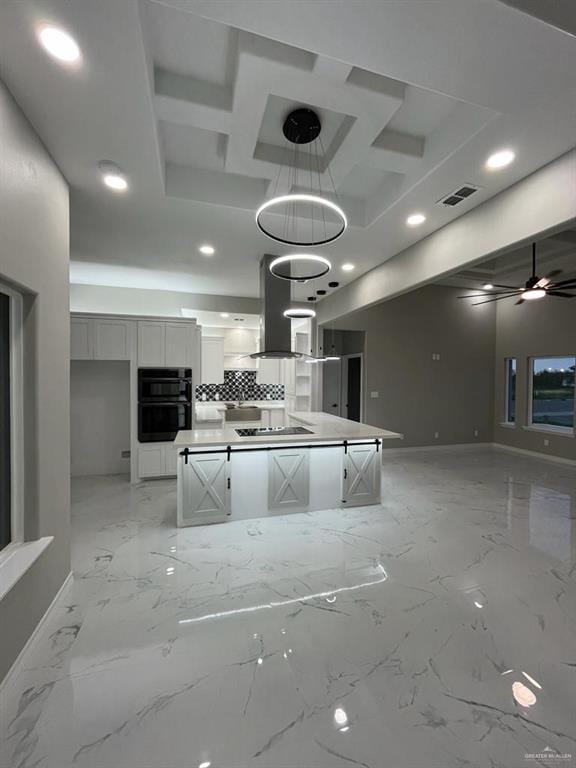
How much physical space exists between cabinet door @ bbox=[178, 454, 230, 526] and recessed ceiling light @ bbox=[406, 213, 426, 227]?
3000 millimetres

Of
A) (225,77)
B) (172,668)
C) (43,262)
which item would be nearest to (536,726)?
(172,668)

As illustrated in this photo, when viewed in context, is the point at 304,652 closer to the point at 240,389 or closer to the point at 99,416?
the point at 99,416

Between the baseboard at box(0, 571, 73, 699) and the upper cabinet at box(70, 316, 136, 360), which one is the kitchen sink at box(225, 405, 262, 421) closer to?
the upper cabinet at box(70, 316, 136, 360)

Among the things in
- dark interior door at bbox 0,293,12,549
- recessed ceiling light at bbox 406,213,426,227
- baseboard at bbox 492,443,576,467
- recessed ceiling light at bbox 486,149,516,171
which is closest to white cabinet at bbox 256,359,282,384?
recessed ceiling light at bbox 406,213,426,227

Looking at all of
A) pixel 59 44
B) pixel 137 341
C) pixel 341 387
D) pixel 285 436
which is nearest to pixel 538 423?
pixel 341 387

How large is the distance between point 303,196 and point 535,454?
24.1ft

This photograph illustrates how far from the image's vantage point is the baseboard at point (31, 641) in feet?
A: 5.48

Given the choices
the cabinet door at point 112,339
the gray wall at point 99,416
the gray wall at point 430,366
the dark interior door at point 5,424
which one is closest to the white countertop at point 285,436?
the dark interior door at point 5,424

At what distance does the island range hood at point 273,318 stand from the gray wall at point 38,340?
222 centimetres

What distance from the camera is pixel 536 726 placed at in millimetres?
1504

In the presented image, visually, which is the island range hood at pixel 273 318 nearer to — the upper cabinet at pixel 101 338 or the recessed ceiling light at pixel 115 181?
the recessed ceiling light at pixel 115 181

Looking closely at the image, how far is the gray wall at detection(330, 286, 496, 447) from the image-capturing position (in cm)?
702

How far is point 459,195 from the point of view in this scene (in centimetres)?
278

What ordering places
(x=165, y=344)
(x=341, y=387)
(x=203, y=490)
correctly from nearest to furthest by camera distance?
1. (x=203, y=490)
2. (x=165, y=344)
3. (x=341, y=387)
